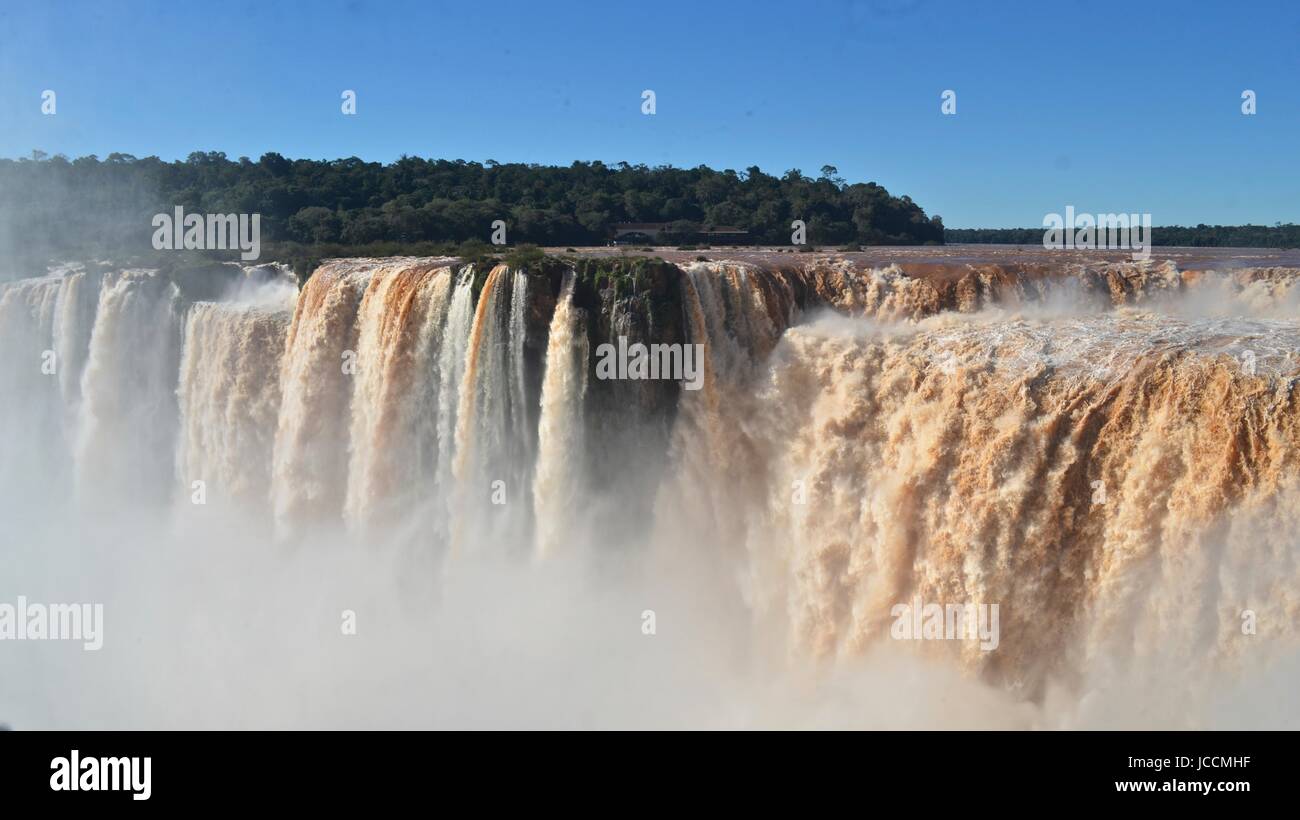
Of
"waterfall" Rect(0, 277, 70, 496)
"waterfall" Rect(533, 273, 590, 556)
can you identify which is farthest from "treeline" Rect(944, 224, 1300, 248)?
"waterfall" Rect(0, 277, 70, 496)

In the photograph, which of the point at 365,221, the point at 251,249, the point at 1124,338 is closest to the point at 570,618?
the point at 1124,338

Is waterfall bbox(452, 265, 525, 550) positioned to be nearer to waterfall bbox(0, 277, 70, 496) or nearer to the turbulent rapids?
the turbulent rapids

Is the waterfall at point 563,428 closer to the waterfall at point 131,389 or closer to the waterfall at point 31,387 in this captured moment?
the waterfall at point 131,389

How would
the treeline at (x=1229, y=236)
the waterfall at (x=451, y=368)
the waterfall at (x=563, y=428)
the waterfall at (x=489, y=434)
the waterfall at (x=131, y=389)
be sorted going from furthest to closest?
1. the treeline at (x=1229, y=236)
2. the waterfall at (x=131, y=389)
3. the waterfall at (x=451, y=368)
4. the waterfall at (x=489, y=434)
5. the waterfall at (x=563, y=428)

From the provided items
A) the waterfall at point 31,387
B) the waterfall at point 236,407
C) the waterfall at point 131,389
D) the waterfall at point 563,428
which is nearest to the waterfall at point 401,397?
the waterfall at point 563,428

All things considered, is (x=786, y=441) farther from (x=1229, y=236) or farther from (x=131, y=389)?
(x=1229, y=236)

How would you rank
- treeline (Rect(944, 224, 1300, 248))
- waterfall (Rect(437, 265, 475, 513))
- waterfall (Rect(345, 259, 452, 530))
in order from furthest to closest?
treeline (Rect(944, 224, 1300, 248)) < waterfall (Rect(345, 259, 452, 530)) < waterfall (Rect(437, 265, 475, 513))
